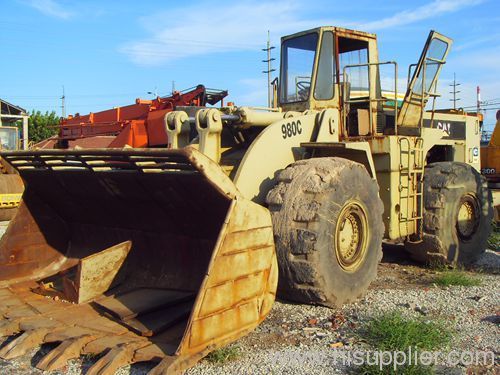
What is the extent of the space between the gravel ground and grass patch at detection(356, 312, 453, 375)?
0.10m

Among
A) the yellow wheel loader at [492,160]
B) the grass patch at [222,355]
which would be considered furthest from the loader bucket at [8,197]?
the yellow wheel loader at [492,160]

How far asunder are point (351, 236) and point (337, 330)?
122cm

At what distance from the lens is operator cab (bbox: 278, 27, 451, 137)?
22.1 feet

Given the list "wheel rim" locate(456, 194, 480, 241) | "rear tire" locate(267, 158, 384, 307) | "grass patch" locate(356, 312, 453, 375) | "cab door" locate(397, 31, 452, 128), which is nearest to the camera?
"grass patch" locate(356, 312, 453, 375)

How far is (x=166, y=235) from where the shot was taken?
5691mm

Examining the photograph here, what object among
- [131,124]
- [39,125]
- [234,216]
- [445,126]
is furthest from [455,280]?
[39,125]

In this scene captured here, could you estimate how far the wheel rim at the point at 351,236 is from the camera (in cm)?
521

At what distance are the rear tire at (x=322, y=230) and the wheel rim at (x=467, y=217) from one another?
247 centimetres

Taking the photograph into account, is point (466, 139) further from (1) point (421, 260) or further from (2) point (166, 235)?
(2) point (166, 235)

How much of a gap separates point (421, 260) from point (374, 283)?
124 centimetres

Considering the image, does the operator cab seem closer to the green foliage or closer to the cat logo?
the cat logo

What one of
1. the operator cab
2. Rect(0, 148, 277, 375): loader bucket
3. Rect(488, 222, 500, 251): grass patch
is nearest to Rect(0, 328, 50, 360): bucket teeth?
Rect(0, 148, 277, 375): loader bucket

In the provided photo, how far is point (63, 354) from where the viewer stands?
3926mm

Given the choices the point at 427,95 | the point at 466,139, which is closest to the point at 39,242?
the point at 427,95
